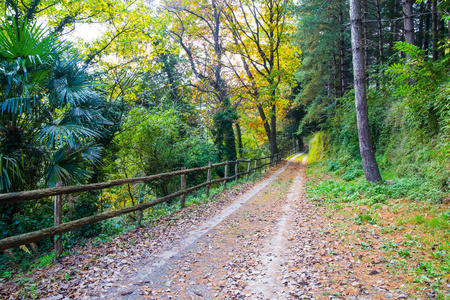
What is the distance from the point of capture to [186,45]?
1547 cm

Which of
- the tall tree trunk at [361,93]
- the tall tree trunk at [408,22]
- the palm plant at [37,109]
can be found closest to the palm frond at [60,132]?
the palm plant at [37,109]


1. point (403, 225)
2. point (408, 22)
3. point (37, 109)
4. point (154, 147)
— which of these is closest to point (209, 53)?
point (154, 147)

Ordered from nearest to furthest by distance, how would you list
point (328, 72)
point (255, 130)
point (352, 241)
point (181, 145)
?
1. point (352, 241)
2. point (181, 145)
3. point (328, 72)
4. point (255, 130)

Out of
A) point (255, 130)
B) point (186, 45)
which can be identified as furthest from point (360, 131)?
point (255, 130)

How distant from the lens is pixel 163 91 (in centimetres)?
1861

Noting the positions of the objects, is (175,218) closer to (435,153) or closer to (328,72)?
(435,153)

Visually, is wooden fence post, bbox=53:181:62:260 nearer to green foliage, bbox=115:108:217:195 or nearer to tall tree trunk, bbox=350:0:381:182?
green foliage, bbox=115:108:217:195

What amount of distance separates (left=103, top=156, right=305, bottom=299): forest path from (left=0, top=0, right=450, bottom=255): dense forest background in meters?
2.44

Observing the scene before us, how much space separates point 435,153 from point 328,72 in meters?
15.9

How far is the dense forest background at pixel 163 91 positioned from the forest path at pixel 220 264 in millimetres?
2438

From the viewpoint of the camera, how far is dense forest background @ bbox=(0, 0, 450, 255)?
5316mm

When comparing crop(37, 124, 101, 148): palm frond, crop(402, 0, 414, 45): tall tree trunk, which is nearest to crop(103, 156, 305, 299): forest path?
crop(37, 124, 101, 148): palm frond

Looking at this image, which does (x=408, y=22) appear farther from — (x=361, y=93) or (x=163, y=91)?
(x=163, y=91)

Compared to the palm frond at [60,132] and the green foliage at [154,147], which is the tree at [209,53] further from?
the palm frond at [60,132]
